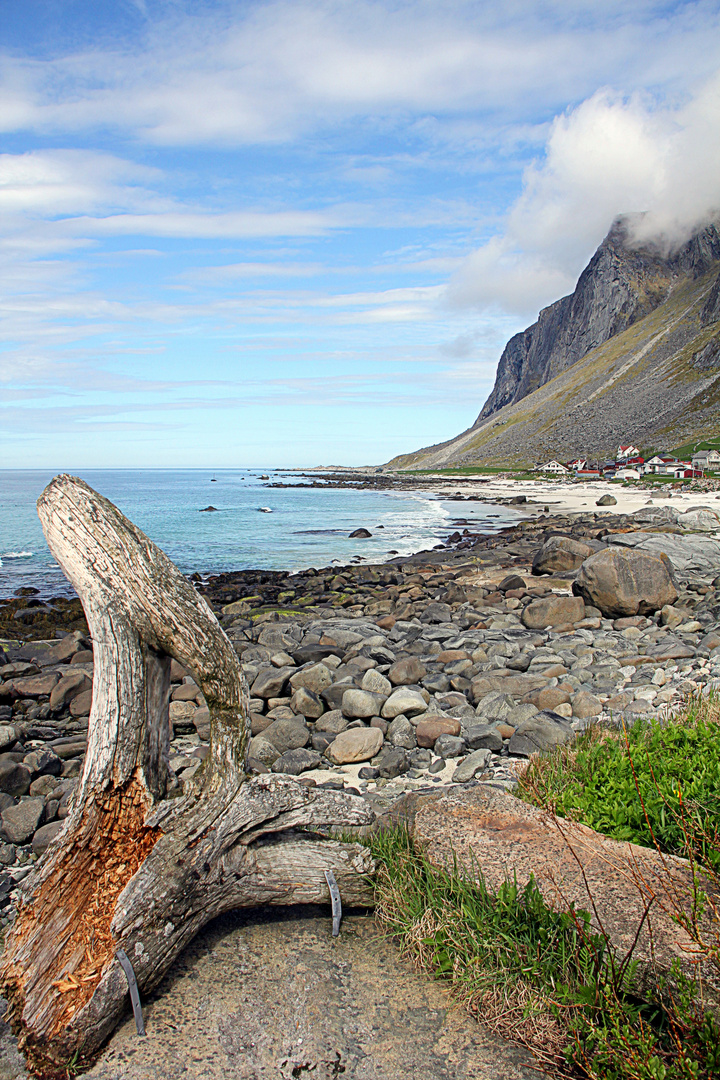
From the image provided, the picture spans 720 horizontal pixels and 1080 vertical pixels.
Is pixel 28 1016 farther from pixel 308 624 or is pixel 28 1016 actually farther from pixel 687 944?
pixel 308 624

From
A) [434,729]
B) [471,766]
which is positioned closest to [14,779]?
[434,729]

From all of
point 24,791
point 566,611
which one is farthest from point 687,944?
point 566,611

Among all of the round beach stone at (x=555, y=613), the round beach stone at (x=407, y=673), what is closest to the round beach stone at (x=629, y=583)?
the round beach stone at (x=555, y=613)

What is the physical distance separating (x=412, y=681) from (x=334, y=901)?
6.40 m

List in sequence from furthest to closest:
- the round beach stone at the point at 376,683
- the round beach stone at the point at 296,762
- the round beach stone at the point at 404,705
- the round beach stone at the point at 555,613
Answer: the round beach stone at the point at 555,613, the round beach stone at the point at 376,683, the round beach stone at the point at 404,705, the round beach stone at the point at 296,762

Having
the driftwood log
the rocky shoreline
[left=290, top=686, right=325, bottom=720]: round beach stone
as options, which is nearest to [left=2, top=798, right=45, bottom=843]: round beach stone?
the rocky shoreline

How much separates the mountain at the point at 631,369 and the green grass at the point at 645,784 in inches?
4365

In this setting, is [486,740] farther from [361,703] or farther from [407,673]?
[407,673]

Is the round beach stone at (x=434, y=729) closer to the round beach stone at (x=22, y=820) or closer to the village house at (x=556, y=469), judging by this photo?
the round beach stone at (x=22, y=820)

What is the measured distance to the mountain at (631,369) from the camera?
122 meters

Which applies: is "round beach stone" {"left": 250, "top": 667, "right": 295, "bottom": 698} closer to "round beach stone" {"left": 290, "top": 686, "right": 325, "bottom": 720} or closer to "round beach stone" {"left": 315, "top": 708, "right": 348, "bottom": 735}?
"round beach stone" {"left": 290, "top": 686, "right": 325, "bottom": 720}

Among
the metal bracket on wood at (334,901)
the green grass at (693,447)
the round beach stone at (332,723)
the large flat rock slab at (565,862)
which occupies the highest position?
the green grass at (693,447)

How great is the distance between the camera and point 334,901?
163 inches

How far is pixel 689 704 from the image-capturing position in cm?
680
